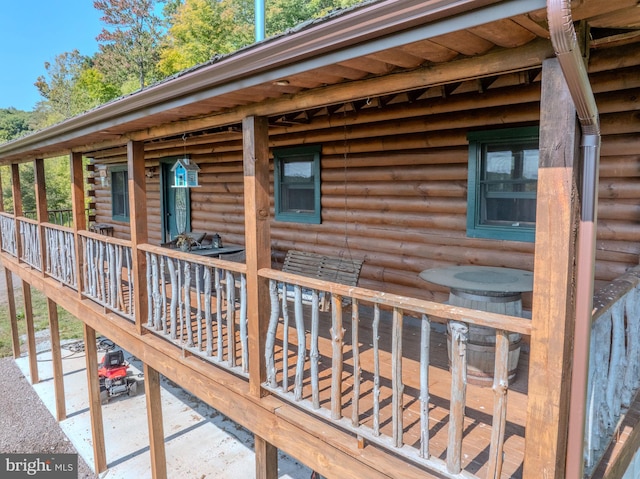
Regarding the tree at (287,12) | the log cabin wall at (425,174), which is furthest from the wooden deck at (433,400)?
the tree at (287,12)

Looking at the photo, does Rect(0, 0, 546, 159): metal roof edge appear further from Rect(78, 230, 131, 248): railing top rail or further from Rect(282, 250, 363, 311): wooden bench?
Rect(282, 250, 363, 311): wooden bench

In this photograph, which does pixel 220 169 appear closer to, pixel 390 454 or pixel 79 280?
pixel 79 280

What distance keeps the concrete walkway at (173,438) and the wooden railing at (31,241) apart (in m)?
2.67

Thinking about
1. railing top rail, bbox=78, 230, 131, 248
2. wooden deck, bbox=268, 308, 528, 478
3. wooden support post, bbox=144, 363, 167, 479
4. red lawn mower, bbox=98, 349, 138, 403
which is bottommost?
red lawn mower, bbox=98, 349, 138, 403

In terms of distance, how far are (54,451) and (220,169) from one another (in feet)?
16.5

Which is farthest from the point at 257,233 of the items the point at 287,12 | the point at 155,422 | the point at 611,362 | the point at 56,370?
the point at 287,12

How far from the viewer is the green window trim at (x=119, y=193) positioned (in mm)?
10383

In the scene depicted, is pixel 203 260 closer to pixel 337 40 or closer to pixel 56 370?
pixel 337 40

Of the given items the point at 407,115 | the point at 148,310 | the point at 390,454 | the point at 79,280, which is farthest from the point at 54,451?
the point at 407,115

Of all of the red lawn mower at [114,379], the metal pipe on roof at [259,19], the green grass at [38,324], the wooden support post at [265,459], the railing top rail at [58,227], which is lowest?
the green grass at [38,324]

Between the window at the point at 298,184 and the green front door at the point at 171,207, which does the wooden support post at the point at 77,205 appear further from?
the green front door at the point at 171,207

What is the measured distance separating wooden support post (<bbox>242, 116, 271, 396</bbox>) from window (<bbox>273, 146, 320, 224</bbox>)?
9.33ft

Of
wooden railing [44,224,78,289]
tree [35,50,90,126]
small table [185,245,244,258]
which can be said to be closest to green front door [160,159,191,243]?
small table [185,245,244,258]

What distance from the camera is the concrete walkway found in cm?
602
